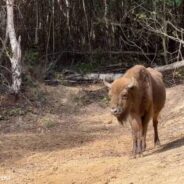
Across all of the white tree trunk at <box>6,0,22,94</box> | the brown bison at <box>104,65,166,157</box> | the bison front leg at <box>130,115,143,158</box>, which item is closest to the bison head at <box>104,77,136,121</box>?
the brown bison at <box>104,65,166,157</box>

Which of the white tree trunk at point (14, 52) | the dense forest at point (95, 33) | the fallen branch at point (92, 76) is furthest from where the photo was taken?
the dense forest at point (95, 33)

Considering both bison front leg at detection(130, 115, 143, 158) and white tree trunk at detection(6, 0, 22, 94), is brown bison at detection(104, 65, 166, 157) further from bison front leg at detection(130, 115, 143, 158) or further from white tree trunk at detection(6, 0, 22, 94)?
white tree trunk at detection(6, 0, 22, 94)

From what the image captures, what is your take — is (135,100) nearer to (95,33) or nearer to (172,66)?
(172,66)

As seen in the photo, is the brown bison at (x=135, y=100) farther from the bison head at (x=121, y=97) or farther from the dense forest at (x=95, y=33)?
the dense forest at (x=95, y=33)

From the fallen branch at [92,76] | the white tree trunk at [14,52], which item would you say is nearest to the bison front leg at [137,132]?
the white tree trunk at [14,52]

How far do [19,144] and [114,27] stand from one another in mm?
7979

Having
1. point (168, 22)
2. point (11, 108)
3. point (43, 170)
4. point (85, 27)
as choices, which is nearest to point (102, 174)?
point (43, 170)

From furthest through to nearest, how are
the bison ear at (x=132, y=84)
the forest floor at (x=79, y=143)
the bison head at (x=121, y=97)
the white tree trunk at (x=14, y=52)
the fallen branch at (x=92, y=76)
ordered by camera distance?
1. the fallen branch at (x=92, y=76)
2. the white tree trunk at (x=14, y=52)
3. the bison ear at (x=132, y=84)
4. the bison head at (x=121, y=97)
5. the forest floor at (x=79, y=143)

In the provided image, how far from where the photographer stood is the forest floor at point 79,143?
8.38 m

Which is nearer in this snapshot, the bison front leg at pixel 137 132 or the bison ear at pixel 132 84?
the bison ear at pixel 132 84

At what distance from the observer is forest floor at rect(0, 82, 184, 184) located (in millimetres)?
8383

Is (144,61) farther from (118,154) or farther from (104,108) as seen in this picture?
(118,154)

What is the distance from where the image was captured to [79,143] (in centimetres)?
1220

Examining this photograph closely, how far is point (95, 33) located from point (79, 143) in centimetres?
791
